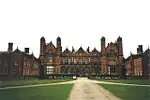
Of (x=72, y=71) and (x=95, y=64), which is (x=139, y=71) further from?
(x=72, y=71)

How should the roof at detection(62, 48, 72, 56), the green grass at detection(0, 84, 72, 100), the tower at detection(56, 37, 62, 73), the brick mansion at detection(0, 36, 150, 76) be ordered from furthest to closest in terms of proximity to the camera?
the roof at detection(62, 48, 72, 56) → the tower at detection(56, 37, 62, 73) → the brick mansion at detection(0, 36, 150, 76) → the green grass at detection(0, 84, 72, 100)

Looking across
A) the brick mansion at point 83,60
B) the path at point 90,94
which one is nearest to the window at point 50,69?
the brick mansion at point 83,60

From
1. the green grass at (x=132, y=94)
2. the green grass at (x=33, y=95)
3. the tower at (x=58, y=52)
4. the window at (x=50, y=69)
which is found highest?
the tower at (x=58, y=52)

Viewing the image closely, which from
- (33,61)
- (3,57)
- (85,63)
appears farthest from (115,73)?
(3,57)

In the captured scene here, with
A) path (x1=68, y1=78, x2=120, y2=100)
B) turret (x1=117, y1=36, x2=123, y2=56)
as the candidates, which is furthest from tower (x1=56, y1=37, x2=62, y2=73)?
path (x1=68, y1=78, x2=120, y2=100)

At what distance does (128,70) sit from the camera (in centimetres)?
5853

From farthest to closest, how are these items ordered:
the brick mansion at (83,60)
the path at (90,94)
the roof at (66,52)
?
1. the roof at (66,52)
2. the brick mansion at (83,60)
3. the path at (90,94)

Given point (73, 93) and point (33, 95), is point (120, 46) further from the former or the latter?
point (33, 95)

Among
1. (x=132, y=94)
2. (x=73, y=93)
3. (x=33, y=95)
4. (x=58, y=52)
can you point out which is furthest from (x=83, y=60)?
(x=33, y=95)

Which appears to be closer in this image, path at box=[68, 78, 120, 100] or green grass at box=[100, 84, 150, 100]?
path at box=[68, 78, 120, 100]

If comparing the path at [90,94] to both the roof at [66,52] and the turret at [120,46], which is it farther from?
the roof at [66,52]

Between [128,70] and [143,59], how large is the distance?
12164 mm

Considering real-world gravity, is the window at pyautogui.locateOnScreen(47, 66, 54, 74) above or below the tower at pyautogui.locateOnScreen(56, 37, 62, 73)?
below

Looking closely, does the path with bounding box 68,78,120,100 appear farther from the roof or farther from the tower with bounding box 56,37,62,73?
the roof
